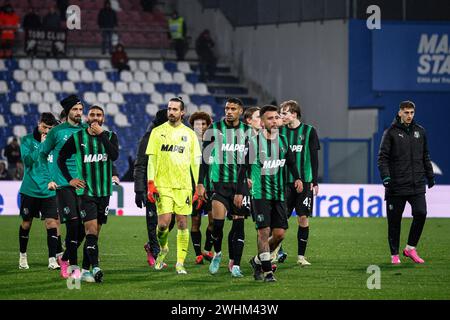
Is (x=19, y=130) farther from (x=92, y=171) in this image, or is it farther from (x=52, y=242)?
(x=92, y=171)

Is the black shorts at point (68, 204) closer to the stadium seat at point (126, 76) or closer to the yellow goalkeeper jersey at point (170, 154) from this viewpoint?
the yellow goalkeeper jersey at point (170, 154)

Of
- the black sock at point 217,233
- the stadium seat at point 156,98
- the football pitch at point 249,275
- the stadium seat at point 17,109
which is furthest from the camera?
the stadium seat at point 156,98

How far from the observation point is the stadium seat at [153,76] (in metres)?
36.1

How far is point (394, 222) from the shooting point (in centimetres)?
1523

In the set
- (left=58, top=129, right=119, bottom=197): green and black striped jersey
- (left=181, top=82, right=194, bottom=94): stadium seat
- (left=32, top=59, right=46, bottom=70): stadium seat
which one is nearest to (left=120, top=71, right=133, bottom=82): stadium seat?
(left=181, top=82, right=194, bottom=94): stadium seat

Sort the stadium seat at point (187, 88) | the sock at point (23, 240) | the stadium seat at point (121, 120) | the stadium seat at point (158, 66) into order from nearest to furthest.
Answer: the sock at point (23, 240) → the stadium seat at point (121, 120) → the stadium seat at point (187, 88) → the stadium seat at point (158, 66)

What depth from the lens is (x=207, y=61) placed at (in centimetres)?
3706

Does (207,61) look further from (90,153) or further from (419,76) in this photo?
(90,153)

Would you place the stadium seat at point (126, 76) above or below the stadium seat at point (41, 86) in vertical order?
above

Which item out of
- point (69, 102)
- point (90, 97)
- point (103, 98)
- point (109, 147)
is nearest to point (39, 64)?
point (90, 97)

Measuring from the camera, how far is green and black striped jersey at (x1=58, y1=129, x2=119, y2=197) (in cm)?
1264

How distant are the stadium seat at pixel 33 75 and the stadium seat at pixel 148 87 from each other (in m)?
3.43

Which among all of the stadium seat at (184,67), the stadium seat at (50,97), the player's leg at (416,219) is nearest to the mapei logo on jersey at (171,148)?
the player's leg at (416,219)

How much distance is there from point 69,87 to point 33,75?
3.83 ft
